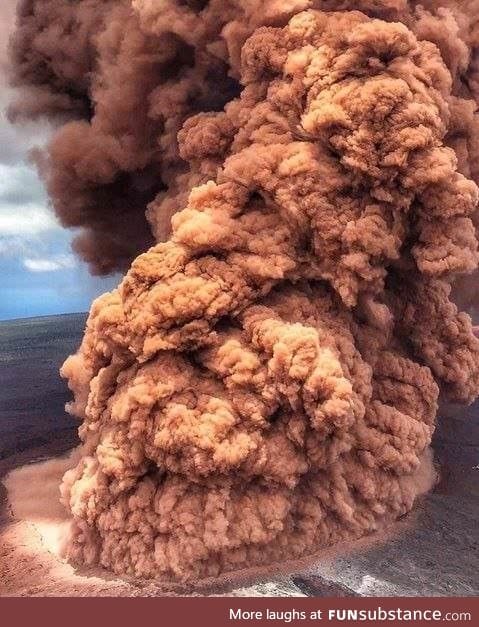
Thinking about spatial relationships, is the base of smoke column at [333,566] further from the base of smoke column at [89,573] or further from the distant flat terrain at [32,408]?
the distant flat terrain at [32,408]

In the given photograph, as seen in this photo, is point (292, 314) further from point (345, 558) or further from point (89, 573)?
point (89, 573)

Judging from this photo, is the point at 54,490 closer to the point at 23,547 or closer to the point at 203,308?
the point at 23,547

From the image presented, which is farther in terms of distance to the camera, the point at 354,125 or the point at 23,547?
the point at 23,547

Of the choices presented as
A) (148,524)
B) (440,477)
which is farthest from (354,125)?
(440,477)

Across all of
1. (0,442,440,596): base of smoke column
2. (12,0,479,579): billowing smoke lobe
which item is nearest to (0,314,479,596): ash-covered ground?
(0,442,440,596): base of smoke column

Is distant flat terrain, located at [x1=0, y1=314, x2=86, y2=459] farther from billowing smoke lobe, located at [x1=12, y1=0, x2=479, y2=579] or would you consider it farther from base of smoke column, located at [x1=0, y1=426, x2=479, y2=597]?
billowing smoke lobe, located at [x1=12, y1=0, x2=479, y2=579]
